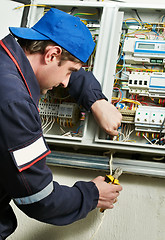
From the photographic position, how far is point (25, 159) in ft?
3.12

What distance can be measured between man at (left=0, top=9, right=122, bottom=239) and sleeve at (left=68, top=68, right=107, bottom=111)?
227mm

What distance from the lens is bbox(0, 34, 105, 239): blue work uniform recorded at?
91cm

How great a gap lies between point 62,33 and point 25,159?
519mm

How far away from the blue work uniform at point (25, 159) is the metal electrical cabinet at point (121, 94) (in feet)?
1.35

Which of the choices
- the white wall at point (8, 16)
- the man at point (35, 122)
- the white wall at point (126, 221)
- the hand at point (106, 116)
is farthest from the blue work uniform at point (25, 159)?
the white wall at point (8, 16)

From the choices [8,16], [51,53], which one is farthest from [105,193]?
[8,16]

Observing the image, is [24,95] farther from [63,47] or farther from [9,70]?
[63,47]

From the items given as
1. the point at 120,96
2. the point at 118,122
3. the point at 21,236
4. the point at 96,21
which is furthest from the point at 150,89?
the point at 21,236

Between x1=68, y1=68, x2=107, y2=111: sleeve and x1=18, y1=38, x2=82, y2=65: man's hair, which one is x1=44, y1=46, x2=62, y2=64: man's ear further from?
x1=68, y1=68, x2=107, y2=111: sleeve

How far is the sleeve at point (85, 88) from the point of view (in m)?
1.53

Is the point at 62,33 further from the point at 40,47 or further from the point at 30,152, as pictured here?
the point at 30,152

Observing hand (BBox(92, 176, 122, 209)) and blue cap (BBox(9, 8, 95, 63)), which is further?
hand (BBox(92, 176, 122, 209))

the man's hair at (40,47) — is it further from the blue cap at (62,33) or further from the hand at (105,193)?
the hand at (105,193)

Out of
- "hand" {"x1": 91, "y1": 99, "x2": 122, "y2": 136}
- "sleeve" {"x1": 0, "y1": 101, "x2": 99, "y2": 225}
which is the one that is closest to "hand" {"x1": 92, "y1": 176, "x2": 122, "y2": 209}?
"sleeve" {"x1": 0, "y1": 101, "x2": 99, "y2": 225}
